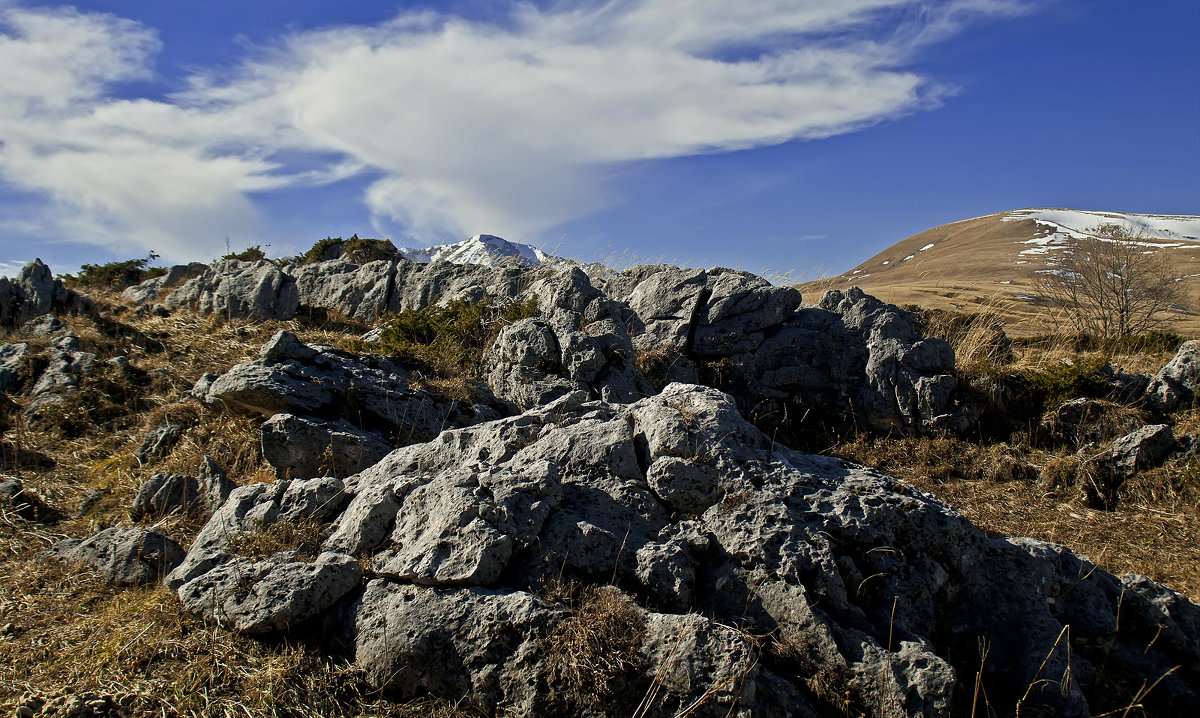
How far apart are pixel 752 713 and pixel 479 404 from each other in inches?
225

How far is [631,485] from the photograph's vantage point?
4.83 meters

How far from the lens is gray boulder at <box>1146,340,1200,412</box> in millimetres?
9602

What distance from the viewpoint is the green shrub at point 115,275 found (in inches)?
881

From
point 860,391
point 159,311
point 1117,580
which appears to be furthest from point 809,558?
point 159,311

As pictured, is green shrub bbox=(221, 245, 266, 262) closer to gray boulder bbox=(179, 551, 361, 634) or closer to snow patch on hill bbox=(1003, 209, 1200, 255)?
gray boulder bbox=(179, 551, 361, 634)

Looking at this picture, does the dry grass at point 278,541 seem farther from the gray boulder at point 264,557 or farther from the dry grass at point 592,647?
the dry grass at point 592,647

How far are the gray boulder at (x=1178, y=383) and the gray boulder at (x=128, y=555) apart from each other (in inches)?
523

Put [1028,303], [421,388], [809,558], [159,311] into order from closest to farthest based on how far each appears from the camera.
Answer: [809,558] < [421,388] < [159,311] < [1028,303]

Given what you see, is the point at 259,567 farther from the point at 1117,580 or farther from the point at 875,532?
the point at 1117,580

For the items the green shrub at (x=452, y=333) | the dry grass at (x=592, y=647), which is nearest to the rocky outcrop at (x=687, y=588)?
the dry grass at (x=592, y=647)

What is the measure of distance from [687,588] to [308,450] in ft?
15.1

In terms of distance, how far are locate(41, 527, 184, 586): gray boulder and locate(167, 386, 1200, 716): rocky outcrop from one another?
0.51 meters

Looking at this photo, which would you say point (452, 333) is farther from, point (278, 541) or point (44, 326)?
point (44, 326)

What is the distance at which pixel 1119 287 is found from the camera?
80.1 ft
